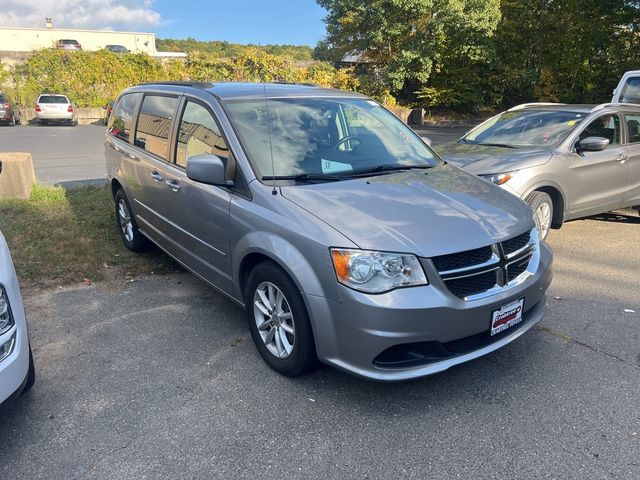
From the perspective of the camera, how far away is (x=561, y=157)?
5824 mm

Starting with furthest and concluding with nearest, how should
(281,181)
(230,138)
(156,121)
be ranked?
1. (156,121)
2. (230,138)
3. (281,181)

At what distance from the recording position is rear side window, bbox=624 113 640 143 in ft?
21.6

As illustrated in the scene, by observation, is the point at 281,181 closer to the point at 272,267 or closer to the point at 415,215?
the point at 272,267

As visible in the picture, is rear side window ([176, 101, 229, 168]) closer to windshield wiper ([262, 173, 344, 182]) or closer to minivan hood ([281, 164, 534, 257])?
windshield wiper ([262, 173, 344, 182])

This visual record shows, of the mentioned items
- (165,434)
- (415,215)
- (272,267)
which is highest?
(415,215)

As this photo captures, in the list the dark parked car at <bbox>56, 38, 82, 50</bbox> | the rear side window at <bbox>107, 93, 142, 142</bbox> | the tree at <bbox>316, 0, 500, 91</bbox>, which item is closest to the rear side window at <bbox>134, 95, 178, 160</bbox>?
the rear side window at <bbox>107, 93, 142, 142</bbox>

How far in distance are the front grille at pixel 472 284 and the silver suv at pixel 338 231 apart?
0.04 ft

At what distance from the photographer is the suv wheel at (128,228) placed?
5.47 metres

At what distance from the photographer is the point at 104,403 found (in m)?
3.01

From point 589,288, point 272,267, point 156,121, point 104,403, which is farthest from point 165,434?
point 589,288

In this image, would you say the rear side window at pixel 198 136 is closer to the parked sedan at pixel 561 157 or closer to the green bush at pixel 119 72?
the parked sedan at pixel 561 157

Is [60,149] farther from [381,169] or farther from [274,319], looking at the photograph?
[274,319]

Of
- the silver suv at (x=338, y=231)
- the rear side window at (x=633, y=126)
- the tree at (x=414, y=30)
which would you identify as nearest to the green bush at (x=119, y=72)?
the tree at (x=414, y=30)

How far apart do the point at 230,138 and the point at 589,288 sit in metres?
3.53
